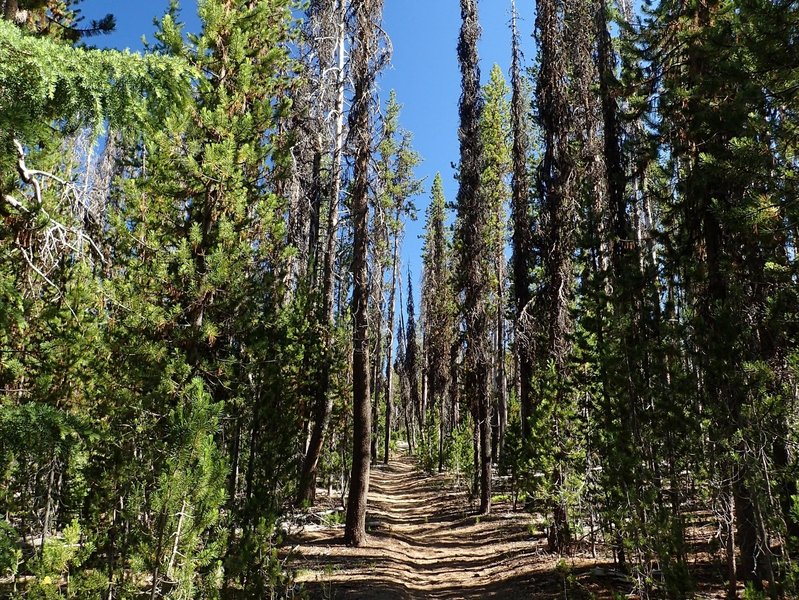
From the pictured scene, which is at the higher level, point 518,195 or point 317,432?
point 518,195

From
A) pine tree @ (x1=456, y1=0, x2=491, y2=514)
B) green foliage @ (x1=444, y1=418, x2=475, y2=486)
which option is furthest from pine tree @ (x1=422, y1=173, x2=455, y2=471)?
pine tree @ (x1=456, y1=0, x2=491, y2=514)

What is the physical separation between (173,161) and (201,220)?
0.76 m

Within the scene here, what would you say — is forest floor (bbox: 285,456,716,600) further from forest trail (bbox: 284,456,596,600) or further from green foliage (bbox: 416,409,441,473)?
green foliage (bbox: 416,409,441,473)

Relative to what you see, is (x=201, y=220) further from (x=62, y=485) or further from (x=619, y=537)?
(x=619, y=537)

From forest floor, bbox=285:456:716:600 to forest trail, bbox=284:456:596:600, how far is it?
0.01 m

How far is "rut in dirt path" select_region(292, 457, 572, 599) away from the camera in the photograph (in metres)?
7.69

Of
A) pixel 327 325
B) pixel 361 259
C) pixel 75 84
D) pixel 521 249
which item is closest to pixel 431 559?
pixel 327 325

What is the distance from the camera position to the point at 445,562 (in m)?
9.93

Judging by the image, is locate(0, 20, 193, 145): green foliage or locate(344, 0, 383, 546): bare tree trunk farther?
locate(344, 0, 383, 546): bare tree trunk

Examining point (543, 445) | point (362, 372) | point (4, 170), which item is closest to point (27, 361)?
point (4, 170)

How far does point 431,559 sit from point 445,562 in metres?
0.39

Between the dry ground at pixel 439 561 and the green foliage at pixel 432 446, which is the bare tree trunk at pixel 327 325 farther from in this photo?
the green foliage at pixel 432 446

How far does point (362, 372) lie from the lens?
10.2m

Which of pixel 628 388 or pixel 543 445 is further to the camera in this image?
pixel 543 445
